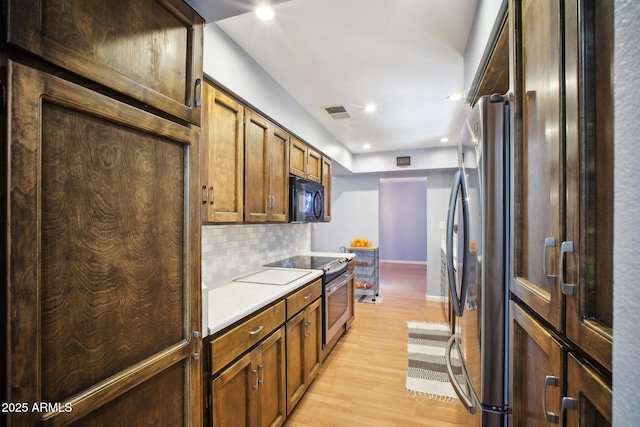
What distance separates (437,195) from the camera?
4.92 m

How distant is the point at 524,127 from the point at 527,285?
0.50 m

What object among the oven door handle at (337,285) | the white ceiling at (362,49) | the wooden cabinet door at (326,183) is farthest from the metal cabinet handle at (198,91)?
the wooden cabinet door at (326,183)

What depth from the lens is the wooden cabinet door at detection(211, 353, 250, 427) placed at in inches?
47.8

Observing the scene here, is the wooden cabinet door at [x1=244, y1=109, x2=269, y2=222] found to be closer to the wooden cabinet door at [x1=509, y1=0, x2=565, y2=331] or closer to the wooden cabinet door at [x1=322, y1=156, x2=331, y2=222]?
the wooden cabinet door at [x1=322, y1=156, x2=331, y2=222]

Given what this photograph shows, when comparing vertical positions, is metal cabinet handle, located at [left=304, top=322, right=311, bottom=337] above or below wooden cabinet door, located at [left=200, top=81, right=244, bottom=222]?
below

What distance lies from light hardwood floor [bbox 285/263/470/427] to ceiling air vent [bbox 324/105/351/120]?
2.46 meters

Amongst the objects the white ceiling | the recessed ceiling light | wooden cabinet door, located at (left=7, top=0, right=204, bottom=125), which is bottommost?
wooden cabinet door, located at (left=7, top=0, right=204, bottom=125)

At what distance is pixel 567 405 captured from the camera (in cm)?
62

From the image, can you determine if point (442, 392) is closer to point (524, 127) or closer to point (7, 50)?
point (524, 127)

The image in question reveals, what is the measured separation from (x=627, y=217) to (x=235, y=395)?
1511 millimetres

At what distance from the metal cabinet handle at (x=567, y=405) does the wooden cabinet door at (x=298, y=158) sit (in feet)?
7.63

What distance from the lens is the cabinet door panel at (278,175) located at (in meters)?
2.33

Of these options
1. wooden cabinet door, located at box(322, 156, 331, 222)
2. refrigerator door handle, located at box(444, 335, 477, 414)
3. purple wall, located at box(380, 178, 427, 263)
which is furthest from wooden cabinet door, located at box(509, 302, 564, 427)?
purple wall, located at box(380, 178, 427, 263)

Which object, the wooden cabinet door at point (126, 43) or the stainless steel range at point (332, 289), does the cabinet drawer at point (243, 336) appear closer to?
the stainless steel range at point (332, 289)
